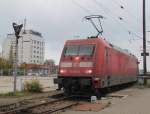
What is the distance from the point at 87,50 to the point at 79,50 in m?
0.46

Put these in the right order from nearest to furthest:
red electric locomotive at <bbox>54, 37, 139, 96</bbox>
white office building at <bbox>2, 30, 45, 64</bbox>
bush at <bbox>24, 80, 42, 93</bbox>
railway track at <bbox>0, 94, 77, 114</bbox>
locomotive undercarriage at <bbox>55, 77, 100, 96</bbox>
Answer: railway track at <bbox>0, 94, 77, 114</bbox>
locomotive undercarriage at <bbox>55, 77, 100, 96</bbox>
red electric locomotive at <bbox>54, 37, 139, 96</bbox>
bush at <bbox>24, 80, 42, 93</bbox>
white office building at <bbox>2, 30, 45, 64</bbox>

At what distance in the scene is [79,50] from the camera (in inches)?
883

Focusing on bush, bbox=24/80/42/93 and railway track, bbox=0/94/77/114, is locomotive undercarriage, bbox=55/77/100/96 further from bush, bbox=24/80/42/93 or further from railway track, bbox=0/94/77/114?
bush, bbox=24/80/42/93

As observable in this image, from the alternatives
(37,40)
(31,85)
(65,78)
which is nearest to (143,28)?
(31,85)

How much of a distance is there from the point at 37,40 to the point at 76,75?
11194 centimetres

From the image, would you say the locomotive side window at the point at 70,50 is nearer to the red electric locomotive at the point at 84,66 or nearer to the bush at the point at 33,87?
the red electric locomotive at the point at 84,66

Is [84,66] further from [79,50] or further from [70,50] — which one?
[70,50]

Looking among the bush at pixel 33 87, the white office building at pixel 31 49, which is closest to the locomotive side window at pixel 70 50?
the bush at pixel 33 87

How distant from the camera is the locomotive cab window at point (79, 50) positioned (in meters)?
22.1

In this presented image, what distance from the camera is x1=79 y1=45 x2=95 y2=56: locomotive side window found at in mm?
22016

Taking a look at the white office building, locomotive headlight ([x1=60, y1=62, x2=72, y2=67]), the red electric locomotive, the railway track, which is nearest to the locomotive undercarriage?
the red electric locomotive

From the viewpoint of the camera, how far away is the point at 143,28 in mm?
39500

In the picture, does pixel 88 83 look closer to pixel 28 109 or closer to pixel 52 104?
pixel 52 104

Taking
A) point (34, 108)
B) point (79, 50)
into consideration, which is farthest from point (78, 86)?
point (34, 108)
